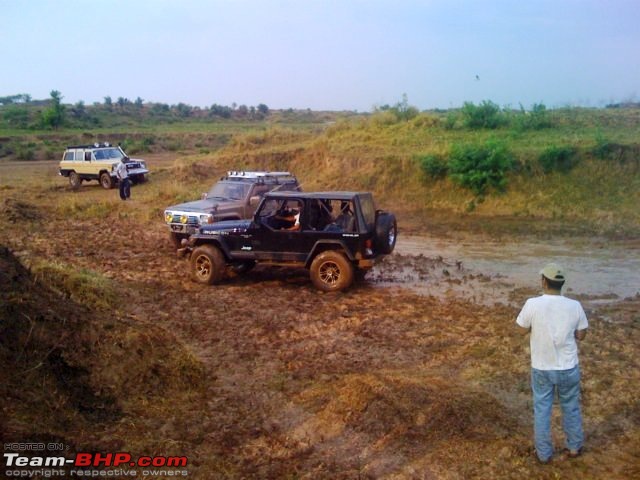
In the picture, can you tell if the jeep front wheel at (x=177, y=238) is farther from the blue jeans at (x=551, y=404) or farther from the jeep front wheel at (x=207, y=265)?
the blue jeans at (x=551, y=404)

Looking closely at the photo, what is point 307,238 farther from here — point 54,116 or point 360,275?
point 54,116

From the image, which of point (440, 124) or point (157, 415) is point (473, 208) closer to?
point (440, 124)

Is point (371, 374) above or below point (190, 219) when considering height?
below

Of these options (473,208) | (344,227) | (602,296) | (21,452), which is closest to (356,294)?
(344,227)

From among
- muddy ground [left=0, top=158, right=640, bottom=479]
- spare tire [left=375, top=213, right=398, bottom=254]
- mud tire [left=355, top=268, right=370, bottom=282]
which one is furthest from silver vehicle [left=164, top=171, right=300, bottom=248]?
spare tire [left=375, top=213, right=398, bottom=254]

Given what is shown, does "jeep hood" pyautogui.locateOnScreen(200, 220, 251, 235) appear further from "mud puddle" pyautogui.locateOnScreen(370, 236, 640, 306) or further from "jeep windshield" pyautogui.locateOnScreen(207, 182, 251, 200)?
"jeep windshield" pyautogui.locateOnScreen(207, 182, 251, 200)

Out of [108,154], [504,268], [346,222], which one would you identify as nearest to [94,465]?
[346,222]

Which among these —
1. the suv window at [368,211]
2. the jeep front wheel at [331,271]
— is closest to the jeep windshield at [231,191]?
the suv window at [368,211]

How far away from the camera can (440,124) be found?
91.9ft

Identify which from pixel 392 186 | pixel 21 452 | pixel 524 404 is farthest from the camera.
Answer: pixel 392 186

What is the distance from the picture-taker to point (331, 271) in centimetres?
1128

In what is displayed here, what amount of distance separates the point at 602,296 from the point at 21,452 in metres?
9.64

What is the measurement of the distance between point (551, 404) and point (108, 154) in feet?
84.8

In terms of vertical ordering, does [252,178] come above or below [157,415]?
above
